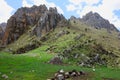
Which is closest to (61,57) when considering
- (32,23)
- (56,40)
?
(56,40)

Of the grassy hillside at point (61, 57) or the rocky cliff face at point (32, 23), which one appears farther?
the rocky cliff face at point (32, 23)

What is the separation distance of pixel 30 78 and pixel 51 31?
360 feet

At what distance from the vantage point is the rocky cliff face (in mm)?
163250

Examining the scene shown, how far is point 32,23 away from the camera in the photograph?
613ft

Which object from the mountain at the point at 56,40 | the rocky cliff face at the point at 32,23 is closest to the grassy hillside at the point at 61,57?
the mountain at the point at 56,40

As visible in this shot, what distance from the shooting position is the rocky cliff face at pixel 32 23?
163250mm

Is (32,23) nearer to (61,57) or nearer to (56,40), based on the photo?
(56,40)

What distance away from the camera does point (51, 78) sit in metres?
49.2

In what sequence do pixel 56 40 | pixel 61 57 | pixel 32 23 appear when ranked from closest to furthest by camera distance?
1. pixel 61 57
2. pixel 56 40
3. pixel 32 23

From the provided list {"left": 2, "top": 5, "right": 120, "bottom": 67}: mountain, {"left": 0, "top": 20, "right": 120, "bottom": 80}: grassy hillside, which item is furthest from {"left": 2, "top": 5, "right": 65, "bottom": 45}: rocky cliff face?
{"left": 0, "top": 20, "right": 120, "bottom": 80}: grassy hillside

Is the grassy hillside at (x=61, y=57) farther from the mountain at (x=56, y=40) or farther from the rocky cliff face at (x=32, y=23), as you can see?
the rocky cliff face at (x=32, y=23)

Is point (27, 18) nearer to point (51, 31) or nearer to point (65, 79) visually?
point (51, 31)

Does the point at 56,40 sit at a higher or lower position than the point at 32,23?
lower

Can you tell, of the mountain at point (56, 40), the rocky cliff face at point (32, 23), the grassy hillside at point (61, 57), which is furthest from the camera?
the rocky cliff face at point (32, 23)
